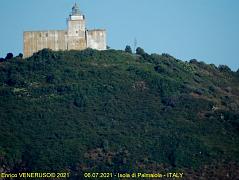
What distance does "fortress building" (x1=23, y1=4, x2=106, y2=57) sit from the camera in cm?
11594

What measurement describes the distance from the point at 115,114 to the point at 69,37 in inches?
574

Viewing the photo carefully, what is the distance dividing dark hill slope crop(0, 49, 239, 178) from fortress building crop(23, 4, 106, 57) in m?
1.05

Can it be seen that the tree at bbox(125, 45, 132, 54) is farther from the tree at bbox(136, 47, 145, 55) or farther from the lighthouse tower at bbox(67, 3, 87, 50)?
the lighthouse tower at bbox(67, 3, 87, 50)

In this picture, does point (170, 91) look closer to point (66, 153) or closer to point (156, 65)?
point (156, 65)

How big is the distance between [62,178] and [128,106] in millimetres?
18706

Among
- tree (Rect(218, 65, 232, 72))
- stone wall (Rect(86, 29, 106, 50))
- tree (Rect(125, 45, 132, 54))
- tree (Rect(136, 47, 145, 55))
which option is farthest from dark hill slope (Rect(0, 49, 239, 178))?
tree (Rect(218, 65, 232, 72))

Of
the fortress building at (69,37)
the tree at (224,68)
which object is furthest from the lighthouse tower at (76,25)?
the tree at (224,68)

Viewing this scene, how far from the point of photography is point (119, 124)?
341 feet

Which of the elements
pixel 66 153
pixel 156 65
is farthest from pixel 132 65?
pixel 66 153

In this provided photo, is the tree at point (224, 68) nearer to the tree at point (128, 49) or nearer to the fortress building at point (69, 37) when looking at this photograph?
the tree at point (128, 49)

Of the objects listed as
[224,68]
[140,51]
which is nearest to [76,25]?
[140,51]

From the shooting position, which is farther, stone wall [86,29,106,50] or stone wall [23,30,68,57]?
stone wall [86,29,106,50]

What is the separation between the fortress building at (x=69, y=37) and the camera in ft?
380

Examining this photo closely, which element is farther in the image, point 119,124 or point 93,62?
point 93,62
